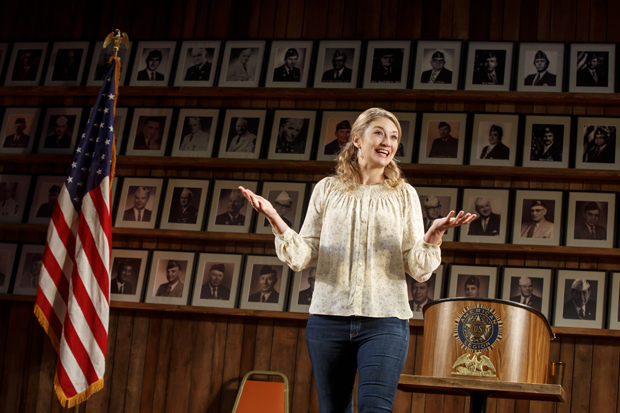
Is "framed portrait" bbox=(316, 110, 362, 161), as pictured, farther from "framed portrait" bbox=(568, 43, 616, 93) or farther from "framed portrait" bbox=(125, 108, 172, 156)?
"framed portrait" bbox=(568, 43, 616, 93)

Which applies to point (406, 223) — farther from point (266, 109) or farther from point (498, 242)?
point (266, 109)

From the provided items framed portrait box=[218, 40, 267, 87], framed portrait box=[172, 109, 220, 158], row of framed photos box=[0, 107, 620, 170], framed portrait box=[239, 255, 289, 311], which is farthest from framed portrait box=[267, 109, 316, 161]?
framed portrait box=[239, 255, 289, 311]

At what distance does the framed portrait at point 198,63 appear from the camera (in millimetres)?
4352

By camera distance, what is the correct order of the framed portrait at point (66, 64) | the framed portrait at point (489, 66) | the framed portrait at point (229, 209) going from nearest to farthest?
1. the framed portrait at point (489, 66)
2. the framed portrait at point (229, 209)
3. the framed portrait at point (66, 64)

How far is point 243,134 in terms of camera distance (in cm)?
420

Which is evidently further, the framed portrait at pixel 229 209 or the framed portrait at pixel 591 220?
the framed portrait at pixel 229 209

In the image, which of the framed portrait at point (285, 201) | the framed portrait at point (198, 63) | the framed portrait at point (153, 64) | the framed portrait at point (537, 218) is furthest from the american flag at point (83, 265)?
the framed portrait at point (537, 218)

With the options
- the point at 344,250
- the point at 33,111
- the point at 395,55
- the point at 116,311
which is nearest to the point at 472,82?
the point at 395,55

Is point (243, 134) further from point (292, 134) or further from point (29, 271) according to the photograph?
point (29, 271)

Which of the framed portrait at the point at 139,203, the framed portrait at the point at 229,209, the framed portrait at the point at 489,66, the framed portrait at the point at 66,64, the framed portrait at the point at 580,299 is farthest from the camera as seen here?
the framed portrait at the point at 66,64

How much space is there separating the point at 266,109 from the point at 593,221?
2149 mm

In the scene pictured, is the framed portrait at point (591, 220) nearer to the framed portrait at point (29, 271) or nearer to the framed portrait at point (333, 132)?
the framed portrait at point (333, 132)

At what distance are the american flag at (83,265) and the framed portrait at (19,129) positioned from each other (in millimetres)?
694

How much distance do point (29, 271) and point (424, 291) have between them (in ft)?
8.50
